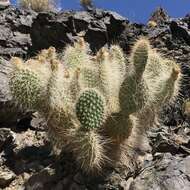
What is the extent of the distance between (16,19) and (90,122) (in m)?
3.66

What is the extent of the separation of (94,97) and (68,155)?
106 cm

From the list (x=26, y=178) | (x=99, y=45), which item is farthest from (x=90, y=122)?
(x=99, y=45)

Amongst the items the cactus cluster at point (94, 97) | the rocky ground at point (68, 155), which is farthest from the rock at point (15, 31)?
the cactus cluster at point (94, 97)

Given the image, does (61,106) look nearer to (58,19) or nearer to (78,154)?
(78,154)

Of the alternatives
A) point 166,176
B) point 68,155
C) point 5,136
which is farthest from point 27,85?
point 166,176

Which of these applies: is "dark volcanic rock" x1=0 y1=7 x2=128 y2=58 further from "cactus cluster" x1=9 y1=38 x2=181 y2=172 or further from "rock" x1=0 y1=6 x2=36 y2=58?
"cactus cluster" x1=9 y1=38 x2=181 y2=172

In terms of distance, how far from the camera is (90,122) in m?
4.48

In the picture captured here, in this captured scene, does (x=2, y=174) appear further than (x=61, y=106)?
Yes

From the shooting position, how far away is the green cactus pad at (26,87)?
483 cm

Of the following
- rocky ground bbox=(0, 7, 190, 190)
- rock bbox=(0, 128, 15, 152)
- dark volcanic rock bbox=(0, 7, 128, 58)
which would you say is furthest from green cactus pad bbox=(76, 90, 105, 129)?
dark volcanic rock bbox=(0, 7, 128, 58)

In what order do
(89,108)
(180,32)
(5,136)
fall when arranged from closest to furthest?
1. (89,108)
2. (5,136)
3. (180,32)

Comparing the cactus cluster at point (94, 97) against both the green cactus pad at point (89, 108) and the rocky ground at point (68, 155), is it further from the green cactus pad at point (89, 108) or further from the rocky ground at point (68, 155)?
the rocky ground at point (68, 155)

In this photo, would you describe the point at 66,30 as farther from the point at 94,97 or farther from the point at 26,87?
the point at 94,97

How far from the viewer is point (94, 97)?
445cm
